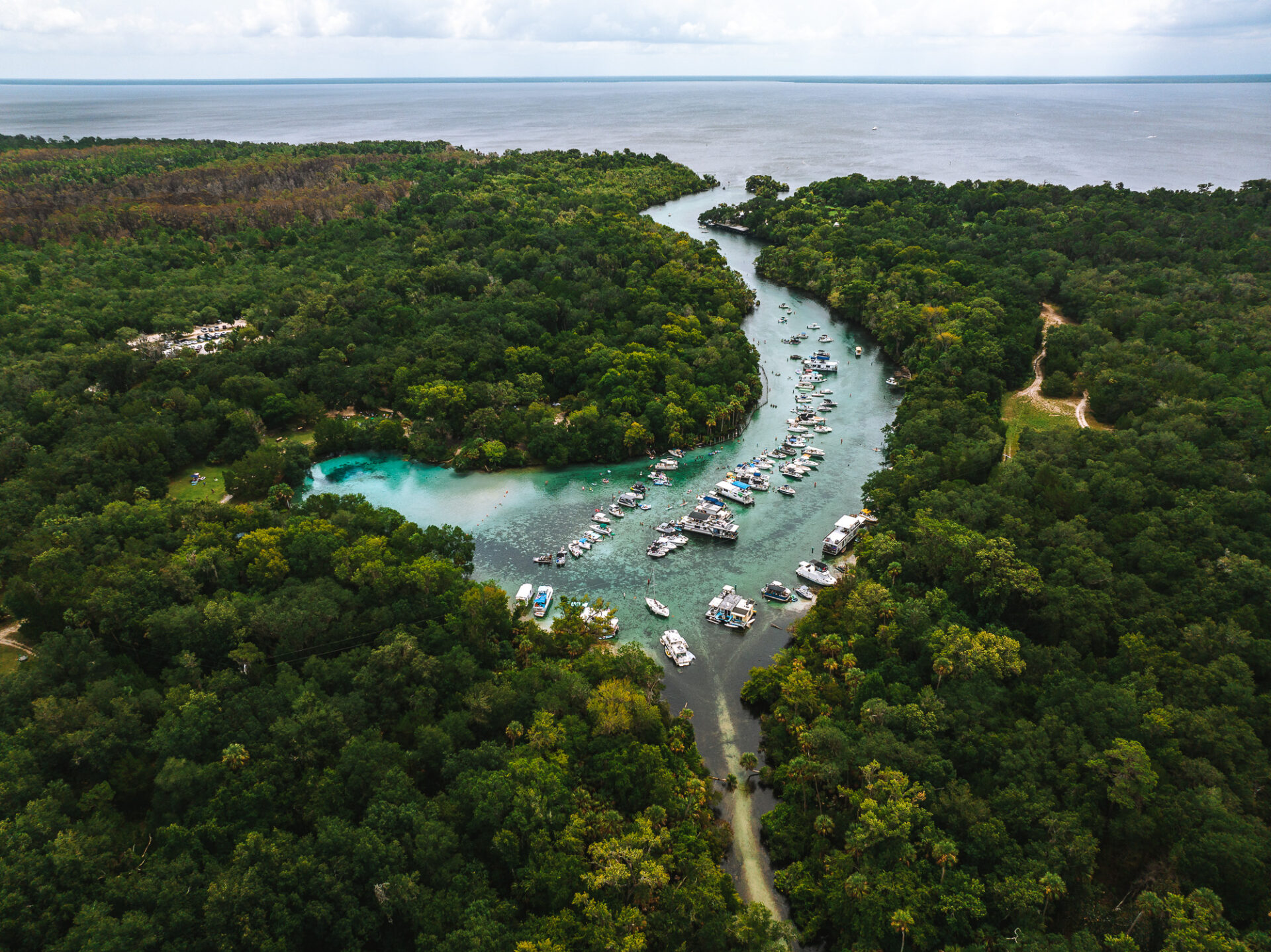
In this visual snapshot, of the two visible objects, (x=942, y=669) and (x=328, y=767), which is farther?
(x=942, y=669)

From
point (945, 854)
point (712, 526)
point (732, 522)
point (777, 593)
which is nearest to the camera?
point (945, 854)

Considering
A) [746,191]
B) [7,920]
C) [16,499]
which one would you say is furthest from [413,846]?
[746,191]

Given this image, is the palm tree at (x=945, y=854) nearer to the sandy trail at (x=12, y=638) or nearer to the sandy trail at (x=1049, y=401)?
the sandy trail at (x=12, y=638)

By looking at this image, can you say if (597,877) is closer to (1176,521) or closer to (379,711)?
(379,711)

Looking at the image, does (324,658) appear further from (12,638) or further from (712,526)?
(712,526)

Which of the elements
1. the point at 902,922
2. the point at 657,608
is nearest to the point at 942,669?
the point at 902,922

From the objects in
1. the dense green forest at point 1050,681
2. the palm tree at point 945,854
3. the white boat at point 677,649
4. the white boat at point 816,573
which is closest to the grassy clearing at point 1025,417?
the dense green forest at point 1050,681
